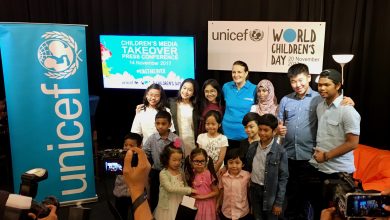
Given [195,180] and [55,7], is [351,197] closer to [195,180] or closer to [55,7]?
[195,180]

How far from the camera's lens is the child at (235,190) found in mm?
2641

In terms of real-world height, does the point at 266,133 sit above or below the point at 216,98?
below

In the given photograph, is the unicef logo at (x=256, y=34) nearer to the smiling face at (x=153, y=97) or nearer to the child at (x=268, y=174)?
the smiling face at (x=153, y=97)

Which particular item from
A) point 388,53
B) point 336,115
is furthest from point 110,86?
point 388,53

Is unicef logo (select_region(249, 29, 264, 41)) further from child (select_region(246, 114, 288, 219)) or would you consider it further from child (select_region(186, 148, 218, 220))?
child (select_region(186, 148, 218, 220))

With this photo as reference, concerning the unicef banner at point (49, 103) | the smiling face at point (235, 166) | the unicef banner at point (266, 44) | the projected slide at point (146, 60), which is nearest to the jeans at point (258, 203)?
the smiling face at point (235, 166)

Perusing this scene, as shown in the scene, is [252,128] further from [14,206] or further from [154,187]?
[14,206]

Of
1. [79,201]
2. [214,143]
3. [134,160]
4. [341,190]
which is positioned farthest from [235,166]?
[79,201]

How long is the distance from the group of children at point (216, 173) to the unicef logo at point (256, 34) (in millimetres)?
1384

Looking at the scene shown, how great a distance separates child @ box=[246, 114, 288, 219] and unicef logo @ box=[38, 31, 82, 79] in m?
1.82

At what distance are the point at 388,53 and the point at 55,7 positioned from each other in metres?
4.09

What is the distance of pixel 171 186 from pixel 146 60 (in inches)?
80.6

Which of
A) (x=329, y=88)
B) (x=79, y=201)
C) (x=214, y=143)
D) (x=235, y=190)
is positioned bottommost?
(x=79, y=201)

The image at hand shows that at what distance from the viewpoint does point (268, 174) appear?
254cm
